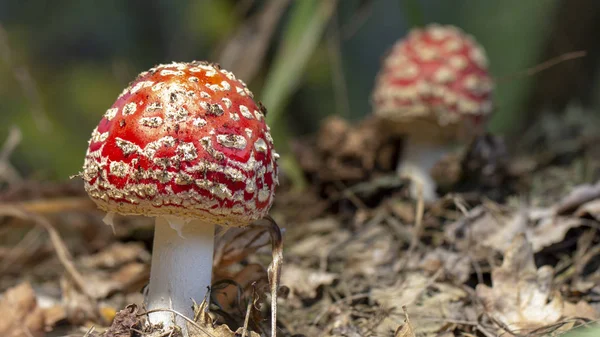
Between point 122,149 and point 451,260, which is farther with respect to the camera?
point 451,260

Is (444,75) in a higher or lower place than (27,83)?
lower

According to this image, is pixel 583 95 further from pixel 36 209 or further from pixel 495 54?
pixel 36 209

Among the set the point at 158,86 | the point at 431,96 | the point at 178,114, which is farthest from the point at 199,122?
the point at 431,96

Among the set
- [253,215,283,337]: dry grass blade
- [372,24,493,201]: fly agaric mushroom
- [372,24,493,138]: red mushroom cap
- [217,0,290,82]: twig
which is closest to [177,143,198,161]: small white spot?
[253,215,283,337]: dry grass blade

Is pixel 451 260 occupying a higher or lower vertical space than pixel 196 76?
lower

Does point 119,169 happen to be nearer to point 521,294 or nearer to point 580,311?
point 521,294

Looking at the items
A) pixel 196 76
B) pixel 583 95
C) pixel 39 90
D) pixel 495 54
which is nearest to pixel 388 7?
pixel 495 54

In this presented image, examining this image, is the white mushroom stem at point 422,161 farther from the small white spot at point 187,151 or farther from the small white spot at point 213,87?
the small white spot at point 187,151
